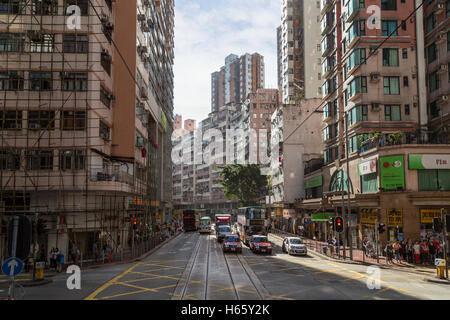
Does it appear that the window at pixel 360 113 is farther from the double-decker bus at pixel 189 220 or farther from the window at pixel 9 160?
the double-decker bus at pixel 189 220

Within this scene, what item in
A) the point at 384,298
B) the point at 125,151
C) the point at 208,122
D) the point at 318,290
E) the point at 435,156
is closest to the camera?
the point at 384,298

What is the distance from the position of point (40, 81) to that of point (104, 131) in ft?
22.1

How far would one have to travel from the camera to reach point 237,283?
20891mm

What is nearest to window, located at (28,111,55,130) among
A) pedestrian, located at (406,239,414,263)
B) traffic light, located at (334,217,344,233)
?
traffic light, located at (334,217,344,233)

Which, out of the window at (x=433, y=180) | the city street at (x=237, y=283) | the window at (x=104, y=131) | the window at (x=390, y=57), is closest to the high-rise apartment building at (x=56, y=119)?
the window at (x=104, y=131)

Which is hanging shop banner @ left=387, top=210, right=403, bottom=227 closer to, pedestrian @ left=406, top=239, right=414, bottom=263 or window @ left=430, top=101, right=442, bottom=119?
pedestrian @ left=406, top=239, right=414, bottom=263

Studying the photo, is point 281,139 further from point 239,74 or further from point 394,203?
point 239,74

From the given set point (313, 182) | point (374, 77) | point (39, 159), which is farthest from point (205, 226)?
point (39, 159)

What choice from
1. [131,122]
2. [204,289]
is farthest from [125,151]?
[204,289]

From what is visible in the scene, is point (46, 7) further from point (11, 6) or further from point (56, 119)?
point (56, 119)

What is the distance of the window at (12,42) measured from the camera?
110ft

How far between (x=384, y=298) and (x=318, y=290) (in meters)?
2.92

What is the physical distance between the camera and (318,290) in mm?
18766
